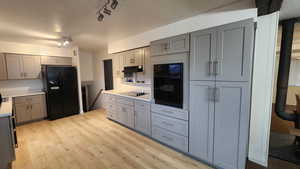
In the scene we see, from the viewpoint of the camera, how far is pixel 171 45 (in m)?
2.39

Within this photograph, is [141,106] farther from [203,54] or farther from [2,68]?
[2,68]

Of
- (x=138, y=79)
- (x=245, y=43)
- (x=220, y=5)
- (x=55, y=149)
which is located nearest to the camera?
(x=245, y=43)

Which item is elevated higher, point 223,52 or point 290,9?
point 290,9

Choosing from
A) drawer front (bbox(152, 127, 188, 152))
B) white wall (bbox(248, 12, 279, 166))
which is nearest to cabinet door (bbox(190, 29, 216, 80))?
white wall (bbox(248, 12, 279, 166))

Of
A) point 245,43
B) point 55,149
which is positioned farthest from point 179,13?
point 55,149

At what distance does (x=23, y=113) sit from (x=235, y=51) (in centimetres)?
543

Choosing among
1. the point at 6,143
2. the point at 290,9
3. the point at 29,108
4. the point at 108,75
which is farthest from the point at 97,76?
the point at 290,9

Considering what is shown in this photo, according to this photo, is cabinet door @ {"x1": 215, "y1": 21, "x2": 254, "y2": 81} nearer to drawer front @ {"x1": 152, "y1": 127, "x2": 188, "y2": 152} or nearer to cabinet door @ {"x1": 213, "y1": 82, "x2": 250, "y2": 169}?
cabinet door @ {"x1": 213, "y1": 82, "x2": 250, "y2": 169}

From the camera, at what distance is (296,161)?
6.96 ft

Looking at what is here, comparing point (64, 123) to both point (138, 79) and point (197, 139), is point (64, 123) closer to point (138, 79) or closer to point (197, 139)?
point (138, 79)

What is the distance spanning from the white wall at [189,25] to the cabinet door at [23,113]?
334 centimetres

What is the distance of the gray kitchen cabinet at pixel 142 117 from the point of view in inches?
116

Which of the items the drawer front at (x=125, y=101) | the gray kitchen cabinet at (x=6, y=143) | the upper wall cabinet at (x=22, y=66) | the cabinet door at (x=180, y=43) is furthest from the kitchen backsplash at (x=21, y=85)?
the cabinet door at (x=180, y=43)

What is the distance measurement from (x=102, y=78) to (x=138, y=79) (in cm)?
238
